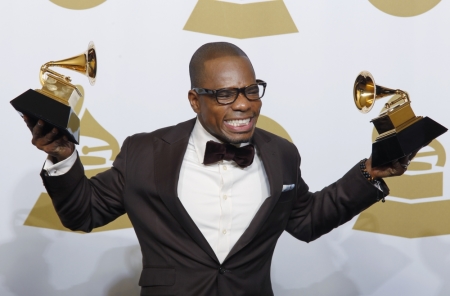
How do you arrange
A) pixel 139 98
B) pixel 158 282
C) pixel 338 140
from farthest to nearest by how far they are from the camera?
1. pixel 338 140
2. pixel 139 98
3. pixel 158 282

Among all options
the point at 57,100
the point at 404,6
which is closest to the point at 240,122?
the point at 57,100

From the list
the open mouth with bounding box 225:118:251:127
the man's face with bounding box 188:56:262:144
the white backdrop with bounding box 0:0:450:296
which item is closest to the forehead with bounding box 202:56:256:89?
the man's face with bounding box 188:56:262:144

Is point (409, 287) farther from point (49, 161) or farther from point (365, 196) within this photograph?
point (49, 161)

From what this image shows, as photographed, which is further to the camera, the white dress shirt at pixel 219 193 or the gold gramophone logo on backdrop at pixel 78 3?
the gold gramophone logo on backdrop at pixel 78 3

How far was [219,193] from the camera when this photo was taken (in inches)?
88.4

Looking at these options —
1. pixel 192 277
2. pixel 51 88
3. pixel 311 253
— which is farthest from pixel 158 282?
pixel 311 253

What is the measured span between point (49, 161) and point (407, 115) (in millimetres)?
1114

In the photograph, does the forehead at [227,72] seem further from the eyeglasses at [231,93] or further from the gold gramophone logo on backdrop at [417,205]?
the gold gramophone logo on backdrop at [417,205]

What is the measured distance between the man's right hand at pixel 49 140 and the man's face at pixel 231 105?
1.53ft

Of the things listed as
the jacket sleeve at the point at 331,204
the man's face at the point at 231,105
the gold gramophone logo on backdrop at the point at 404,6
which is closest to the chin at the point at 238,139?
the man's face at the point at 231,105

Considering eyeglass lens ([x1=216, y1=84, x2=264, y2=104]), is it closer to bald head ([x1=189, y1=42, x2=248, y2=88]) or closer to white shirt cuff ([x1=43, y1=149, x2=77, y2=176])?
bald head ([x1=189, y1=42, x2=248, y2=88])

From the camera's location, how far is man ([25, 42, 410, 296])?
2.15 m

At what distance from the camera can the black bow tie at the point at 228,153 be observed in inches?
87.7

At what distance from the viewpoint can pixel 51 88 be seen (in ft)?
6.66
